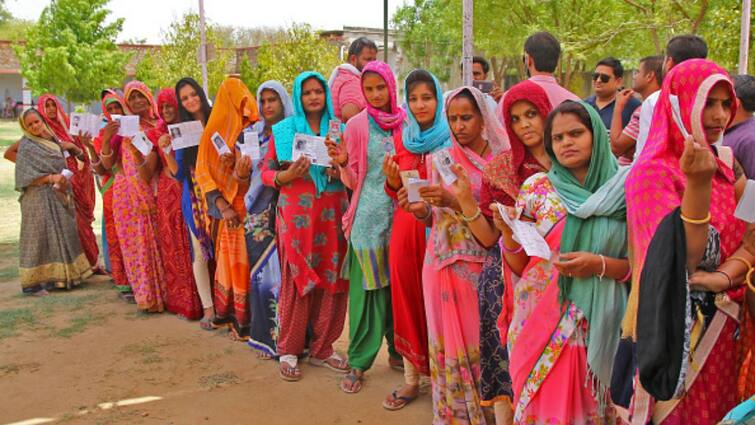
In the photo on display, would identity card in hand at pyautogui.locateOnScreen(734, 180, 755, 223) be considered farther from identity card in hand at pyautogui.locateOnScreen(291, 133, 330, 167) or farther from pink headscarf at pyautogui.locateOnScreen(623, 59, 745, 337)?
identity card in hand at pyautogui.locateOnScreen(291, 133, 330, 167)

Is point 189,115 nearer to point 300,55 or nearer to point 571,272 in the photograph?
point 571,272

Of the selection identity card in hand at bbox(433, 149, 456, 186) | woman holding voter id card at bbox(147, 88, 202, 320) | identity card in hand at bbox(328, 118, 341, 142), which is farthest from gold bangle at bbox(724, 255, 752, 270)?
woman holding voter id card at bbox(147, 88, 202, 320)

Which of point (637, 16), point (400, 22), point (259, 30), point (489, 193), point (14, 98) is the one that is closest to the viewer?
point (489, 193)

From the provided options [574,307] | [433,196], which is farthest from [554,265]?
[433,196]

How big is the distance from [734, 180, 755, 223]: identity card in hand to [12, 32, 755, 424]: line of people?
120mm

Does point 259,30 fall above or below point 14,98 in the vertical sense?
above

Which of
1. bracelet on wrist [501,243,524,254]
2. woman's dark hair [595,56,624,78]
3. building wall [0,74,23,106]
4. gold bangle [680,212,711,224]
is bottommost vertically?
bracelet on wrist [501,243,524,254]

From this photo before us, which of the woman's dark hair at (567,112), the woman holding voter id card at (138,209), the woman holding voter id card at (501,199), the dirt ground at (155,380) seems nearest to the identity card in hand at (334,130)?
the woman holding voter id card at (501,199)

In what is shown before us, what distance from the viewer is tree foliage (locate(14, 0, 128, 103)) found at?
90.3 feet

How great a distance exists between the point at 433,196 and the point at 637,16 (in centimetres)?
1276

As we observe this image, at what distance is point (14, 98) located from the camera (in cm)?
4303

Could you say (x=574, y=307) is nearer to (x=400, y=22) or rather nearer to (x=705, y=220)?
(x=705, y=220)

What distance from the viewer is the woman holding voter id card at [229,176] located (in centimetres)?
516

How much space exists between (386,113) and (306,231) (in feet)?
3.25
